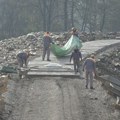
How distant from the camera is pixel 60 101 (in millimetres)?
18719

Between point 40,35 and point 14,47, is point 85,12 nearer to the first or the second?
point 40,35

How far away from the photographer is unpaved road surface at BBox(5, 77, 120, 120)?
1708 centimetres

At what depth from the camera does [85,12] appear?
235 feet

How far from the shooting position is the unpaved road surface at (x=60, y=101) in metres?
17.1

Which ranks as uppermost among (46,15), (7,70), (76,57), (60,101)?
(76,57)

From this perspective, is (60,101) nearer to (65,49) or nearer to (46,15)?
(65,49)

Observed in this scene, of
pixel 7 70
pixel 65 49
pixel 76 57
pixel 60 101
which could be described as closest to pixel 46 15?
pixel 65 49

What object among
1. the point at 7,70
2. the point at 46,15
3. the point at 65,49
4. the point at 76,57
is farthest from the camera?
the point at 46,15

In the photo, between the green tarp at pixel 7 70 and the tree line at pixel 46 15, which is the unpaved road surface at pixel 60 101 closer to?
the green tarp at pixel 7 70

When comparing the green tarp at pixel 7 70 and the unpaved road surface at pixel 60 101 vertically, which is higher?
the green tarp at pixel 7 70

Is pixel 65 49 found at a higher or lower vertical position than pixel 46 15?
higher

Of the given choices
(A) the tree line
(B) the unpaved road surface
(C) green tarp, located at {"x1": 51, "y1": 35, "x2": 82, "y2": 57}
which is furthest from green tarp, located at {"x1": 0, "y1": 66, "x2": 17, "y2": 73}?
(A) the tree line

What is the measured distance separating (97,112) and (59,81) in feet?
16.9

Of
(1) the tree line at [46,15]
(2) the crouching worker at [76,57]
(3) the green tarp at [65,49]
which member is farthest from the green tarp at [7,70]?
(1) the tree line at [46,15]
